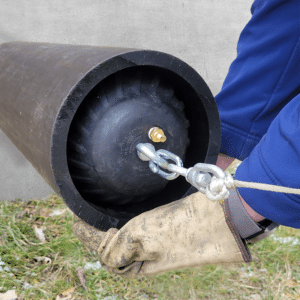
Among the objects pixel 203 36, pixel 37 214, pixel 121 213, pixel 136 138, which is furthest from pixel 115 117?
pixel 203 36

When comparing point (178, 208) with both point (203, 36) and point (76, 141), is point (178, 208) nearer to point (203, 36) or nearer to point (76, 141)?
point (76, 141)

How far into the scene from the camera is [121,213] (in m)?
0.95

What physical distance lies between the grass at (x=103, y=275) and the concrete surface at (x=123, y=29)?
1.04 ft

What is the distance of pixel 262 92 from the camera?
1.07 meters

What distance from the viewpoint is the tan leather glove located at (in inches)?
32.4

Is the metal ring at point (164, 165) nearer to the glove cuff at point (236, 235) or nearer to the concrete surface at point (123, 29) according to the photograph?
the glove cuff at point (236, 235)

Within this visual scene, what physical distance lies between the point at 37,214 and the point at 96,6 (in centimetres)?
123

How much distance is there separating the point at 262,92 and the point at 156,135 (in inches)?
19.5

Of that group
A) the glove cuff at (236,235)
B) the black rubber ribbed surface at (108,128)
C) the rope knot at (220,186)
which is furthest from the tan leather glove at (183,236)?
the rope knot at (220,186)

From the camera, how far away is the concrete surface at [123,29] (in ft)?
5.34

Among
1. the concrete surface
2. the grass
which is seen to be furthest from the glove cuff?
the concrete surface

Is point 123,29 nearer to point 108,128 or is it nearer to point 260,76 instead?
point 260,76

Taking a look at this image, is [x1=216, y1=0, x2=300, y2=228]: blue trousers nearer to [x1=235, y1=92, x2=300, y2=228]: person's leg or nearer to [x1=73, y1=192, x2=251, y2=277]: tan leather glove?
[x1=235, y1=92, x2=300, y2=228]: person's leg

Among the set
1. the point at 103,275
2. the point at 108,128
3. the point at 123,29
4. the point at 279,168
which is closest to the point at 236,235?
the point at 279,168
